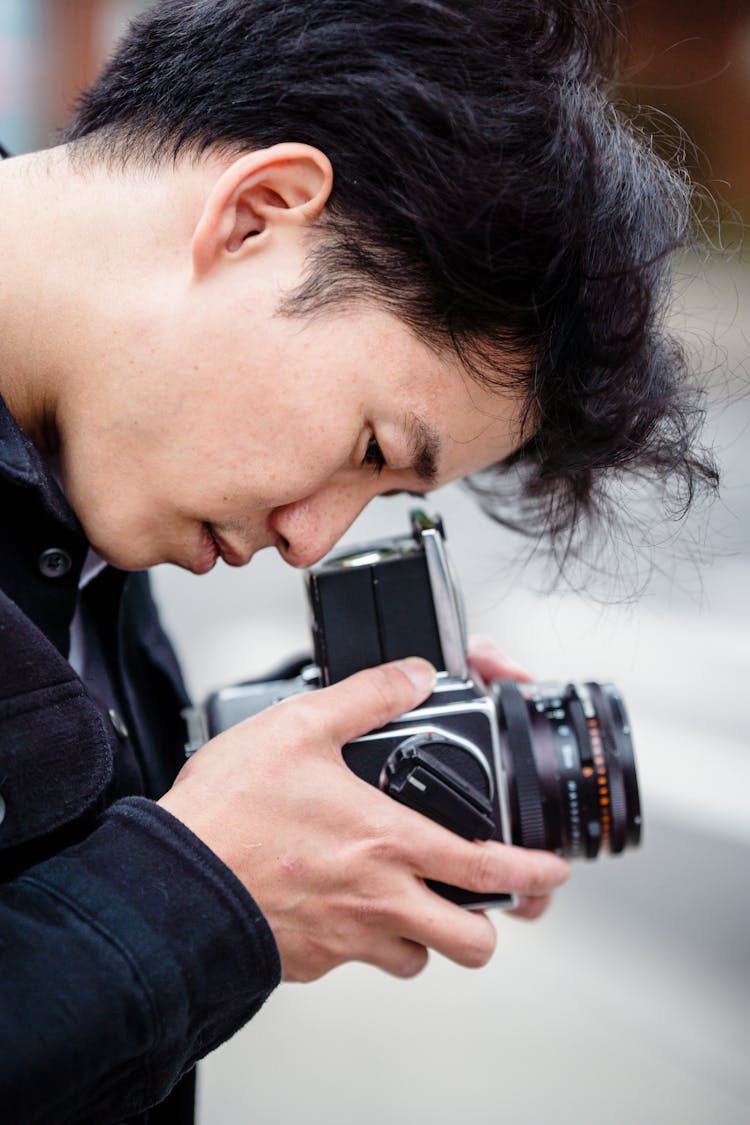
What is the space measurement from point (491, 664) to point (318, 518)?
38 cm

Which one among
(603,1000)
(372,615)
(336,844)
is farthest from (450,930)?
(603,1000)

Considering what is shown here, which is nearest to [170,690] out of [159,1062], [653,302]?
[159,1062]

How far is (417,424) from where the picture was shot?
83 cm

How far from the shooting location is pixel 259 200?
2.54 feet

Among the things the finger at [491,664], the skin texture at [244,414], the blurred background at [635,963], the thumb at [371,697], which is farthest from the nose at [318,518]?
the finger at [491,664]

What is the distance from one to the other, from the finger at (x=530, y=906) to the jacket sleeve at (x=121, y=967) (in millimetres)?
388

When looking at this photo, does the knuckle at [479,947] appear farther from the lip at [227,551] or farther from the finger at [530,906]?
the lip at [227,551]

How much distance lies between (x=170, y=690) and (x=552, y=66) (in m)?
0.65

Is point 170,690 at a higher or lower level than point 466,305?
lower

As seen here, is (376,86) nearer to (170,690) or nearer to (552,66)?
(552,66)

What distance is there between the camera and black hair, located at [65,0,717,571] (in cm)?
77

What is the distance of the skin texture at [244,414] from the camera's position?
30.6 inches

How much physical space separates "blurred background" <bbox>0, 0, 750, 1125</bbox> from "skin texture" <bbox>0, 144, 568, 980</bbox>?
0.26 metres

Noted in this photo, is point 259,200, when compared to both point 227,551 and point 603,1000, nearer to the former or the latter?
point 227,551
